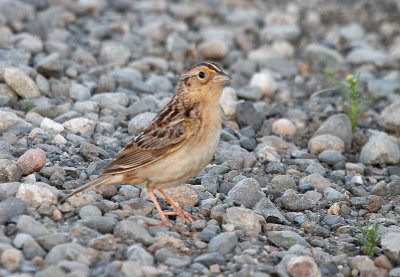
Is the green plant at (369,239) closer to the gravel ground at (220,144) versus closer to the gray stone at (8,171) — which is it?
the gravel ground at (220,144)

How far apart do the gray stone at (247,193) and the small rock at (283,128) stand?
2.78m

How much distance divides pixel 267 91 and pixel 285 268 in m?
5.98

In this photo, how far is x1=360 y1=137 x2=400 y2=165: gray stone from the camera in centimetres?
916

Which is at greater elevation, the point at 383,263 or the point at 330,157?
the point at 330,157

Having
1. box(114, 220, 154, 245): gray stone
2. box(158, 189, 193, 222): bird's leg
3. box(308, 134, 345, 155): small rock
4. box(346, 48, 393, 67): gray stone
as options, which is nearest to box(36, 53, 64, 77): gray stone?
box(308, 134, 345, 155): small rock

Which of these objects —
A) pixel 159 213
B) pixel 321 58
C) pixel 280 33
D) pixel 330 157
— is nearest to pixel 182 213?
pixel 159 213

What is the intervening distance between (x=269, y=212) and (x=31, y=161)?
99.3 inches

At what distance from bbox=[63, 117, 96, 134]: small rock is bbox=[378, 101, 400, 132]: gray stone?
14.8 ft

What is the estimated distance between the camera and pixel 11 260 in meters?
5.18

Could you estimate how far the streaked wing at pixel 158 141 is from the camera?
255 inches

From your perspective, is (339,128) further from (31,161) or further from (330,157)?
(31,161)

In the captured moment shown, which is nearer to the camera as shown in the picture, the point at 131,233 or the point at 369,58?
the point at 131,233

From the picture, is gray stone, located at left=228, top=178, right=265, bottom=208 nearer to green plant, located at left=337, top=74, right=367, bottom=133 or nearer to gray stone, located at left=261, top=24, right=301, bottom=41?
green plant, located at left=337, top=74, right=367, bottom=133

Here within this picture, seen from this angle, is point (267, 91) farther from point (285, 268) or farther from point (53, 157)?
point (285, 268)
